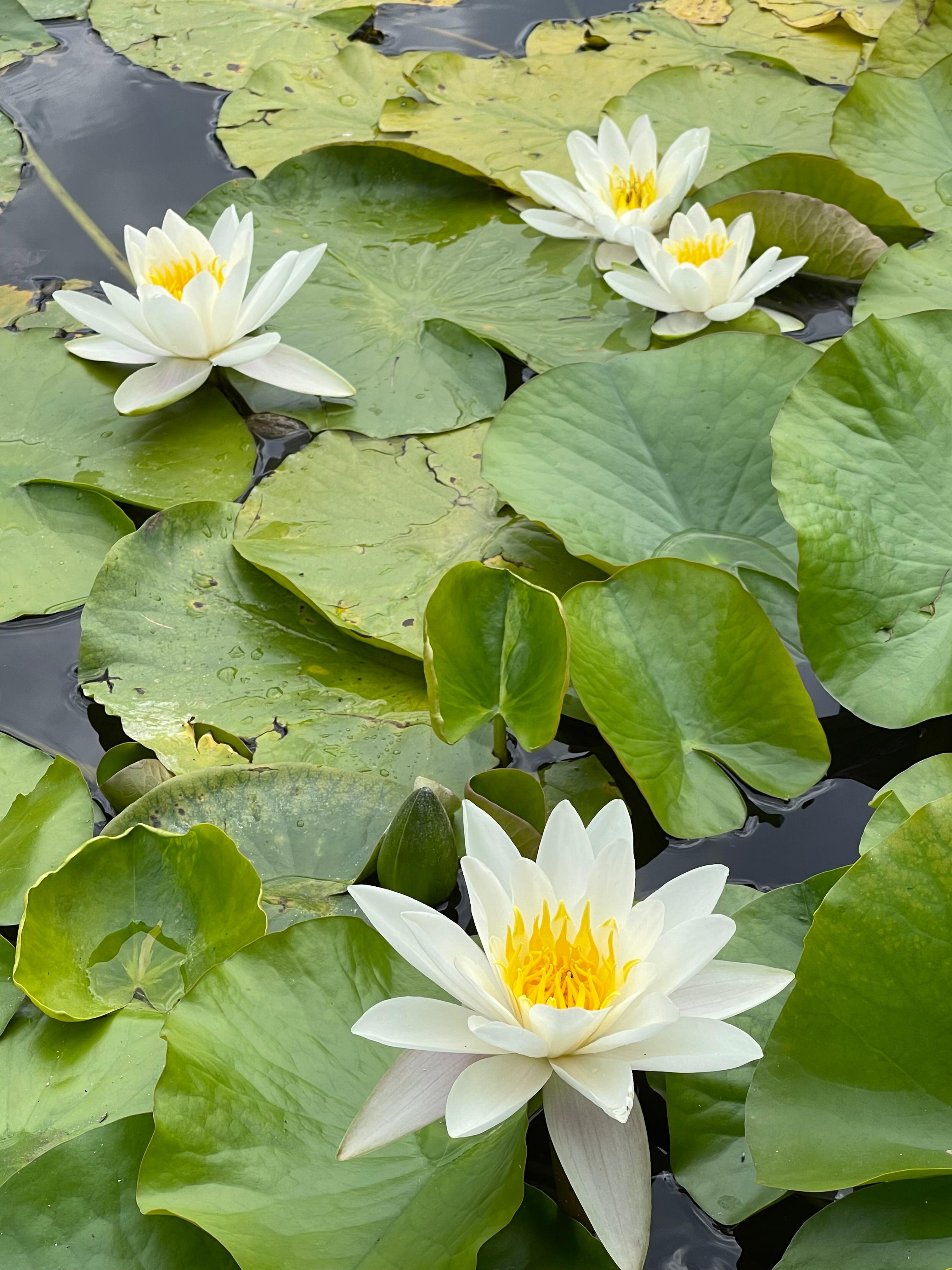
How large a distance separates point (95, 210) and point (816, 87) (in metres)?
1.83

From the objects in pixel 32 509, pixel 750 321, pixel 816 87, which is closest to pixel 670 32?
pixel 816 87

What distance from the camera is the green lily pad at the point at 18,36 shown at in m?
3.02

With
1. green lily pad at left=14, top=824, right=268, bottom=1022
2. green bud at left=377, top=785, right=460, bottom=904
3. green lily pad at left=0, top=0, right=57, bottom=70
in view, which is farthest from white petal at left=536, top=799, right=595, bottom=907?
green lily pad at left=0, top=0, right=57, bottom=70

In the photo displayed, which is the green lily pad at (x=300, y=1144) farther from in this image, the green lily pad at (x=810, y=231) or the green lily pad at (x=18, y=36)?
the green lily pad at (x=18, y=36)

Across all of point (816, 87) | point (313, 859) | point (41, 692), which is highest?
point (816, 87)

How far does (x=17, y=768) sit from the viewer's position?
4.78 feet

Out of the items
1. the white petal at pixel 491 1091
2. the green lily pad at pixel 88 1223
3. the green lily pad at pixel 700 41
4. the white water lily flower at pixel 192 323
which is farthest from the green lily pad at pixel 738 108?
the green lily pad at pixel 88 1223

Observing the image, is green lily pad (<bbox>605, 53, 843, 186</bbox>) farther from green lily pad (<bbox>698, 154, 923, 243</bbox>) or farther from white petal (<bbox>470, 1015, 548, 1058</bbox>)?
white petal (<bbox>470, 1015, 548, 1058</bbox>)

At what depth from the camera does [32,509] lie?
188 cm

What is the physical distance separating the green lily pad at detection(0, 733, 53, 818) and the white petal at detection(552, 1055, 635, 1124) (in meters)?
0.83

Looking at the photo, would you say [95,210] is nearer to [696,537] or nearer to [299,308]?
[299,308]

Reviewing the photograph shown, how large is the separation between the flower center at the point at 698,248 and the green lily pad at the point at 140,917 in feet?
4.89

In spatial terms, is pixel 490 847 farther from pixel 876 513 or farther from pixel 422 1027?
pixel 876 513

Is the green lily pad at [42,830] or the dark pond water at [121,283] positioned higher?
the dark pond water at [121,283]
